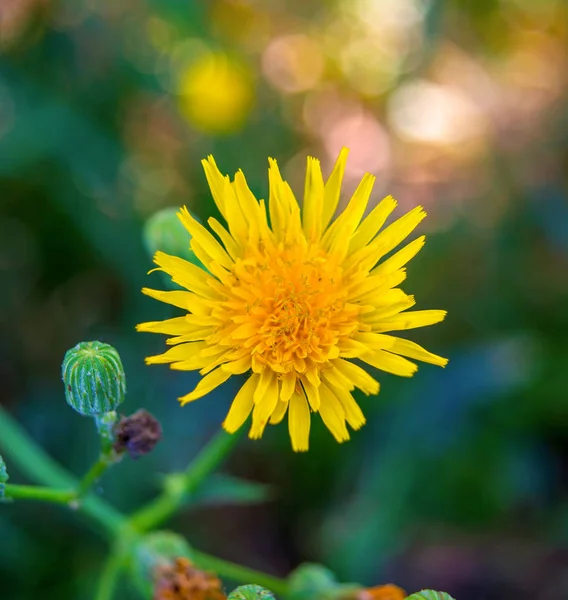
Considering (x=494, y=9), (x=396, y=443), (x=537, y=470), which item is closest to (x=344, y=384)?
(x=396, y=443)

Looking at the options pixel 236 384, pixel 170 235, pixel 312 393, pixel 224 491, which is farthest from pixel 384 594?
pixel 236 384

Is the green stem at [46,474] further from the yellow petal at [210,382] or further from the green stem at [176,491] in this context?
the yellow petal at [210,382]

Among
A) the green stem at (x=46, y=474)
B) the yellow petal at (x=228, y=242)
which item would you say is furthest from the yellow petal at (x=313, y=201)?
the green stem at (x=46, y=474)

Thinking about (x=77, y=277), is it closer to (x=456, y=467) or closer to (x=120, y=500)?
(x=120, y=500)

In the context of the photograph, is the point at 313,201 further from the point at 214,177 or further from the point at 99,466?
the point at 99,466

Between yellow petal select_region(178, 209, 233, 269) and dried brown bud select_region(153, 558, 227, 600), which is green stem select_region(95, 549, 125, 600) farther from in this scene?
yellow petal select_region(178, 209, 233, 269)

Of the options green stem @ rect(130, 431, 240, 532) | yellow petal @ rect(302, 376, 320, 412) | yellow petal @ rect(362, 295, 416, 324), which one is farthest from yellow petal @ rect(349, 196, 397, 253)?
green stem @ rect(130, 431, 240, 532)
